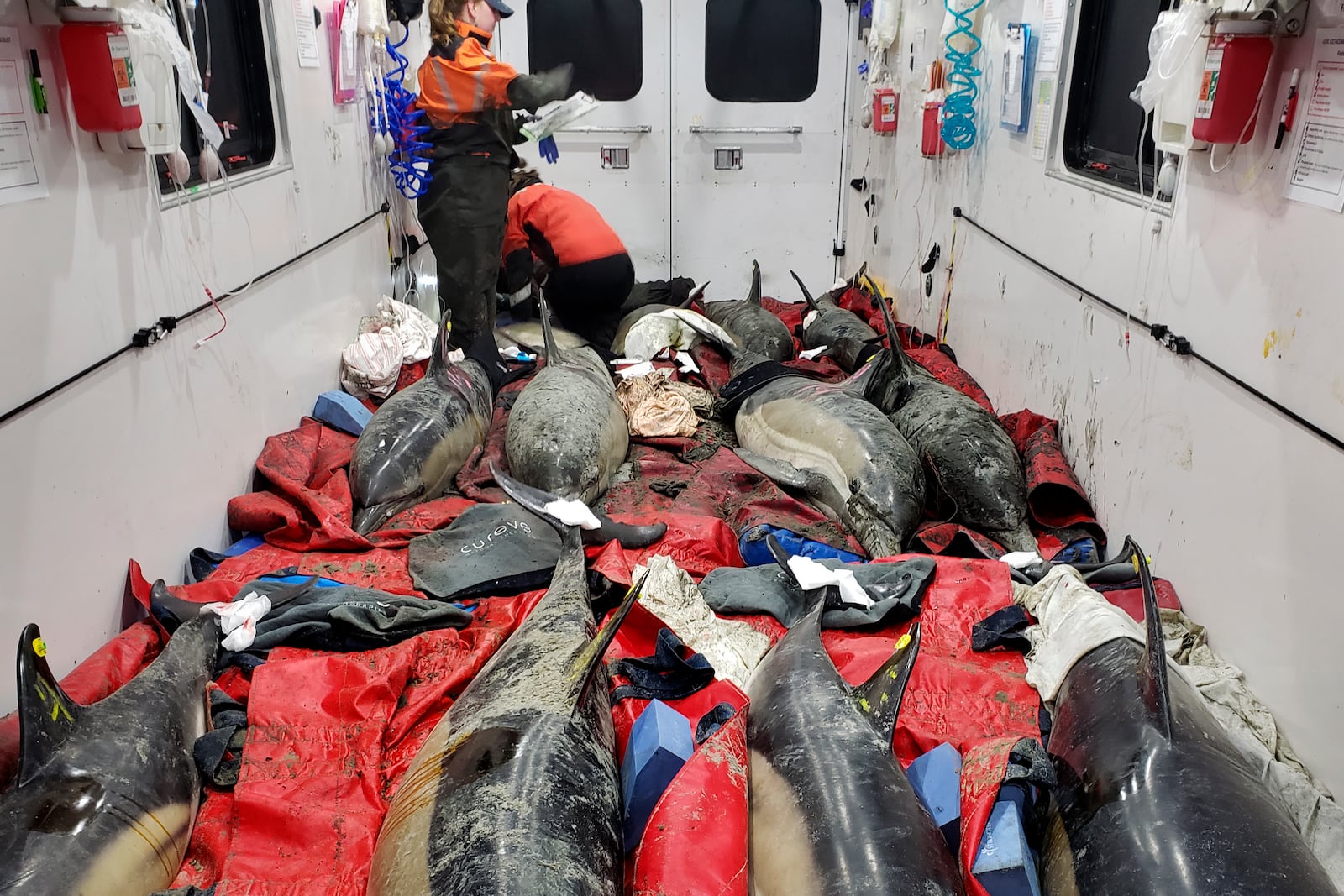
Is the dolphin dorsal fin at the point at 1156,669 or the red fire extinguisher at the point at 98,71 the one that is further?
the red fire extinguisher at the point at 98,71

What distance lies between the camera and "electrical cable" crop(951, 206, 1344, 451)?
83.6 inches

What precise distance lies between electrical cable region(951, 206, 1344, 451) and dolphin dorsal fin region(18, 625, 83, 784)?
288cm

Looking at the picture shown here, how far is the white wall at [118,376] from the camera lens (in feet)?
7.06

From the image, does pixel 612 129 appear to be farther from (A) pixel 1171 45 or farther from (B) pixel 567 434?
(A) pixel 1171 45

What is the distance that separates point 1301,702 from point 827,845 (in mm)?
1333

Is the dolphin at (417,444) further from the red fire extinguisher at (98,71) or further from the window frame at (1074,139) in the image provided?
the window frame at (1074,139)

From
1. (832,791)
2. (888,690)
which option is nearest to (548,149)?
(888,690)

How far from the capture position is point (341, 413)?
4.00 metres

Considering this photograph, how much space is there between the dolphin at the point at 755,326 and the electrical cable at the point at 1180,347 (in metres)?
1.61

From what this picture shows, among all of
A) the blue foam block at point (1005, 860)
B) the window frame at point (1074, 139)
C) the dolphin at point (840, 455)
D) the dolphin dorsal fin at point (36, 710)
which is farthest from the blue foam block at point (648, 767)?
the window frame at point (1074, 139)

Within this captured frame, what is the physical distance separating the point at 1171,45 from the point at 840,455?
1.69 m

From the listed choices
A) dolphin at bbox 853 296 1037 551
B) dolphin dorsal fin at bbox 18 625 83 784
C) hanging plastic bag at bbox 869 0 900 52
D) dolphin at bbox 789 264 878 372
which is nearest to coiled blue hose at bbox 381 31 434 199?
dolphin at bbox 789 264 878 372

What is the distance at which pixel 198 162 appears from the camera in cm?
309

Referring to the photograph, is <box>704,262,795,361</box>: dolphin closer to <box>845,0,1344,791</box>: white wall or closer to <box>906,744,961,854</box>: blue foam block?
<box>845,0,1344,791</box>: white wall
